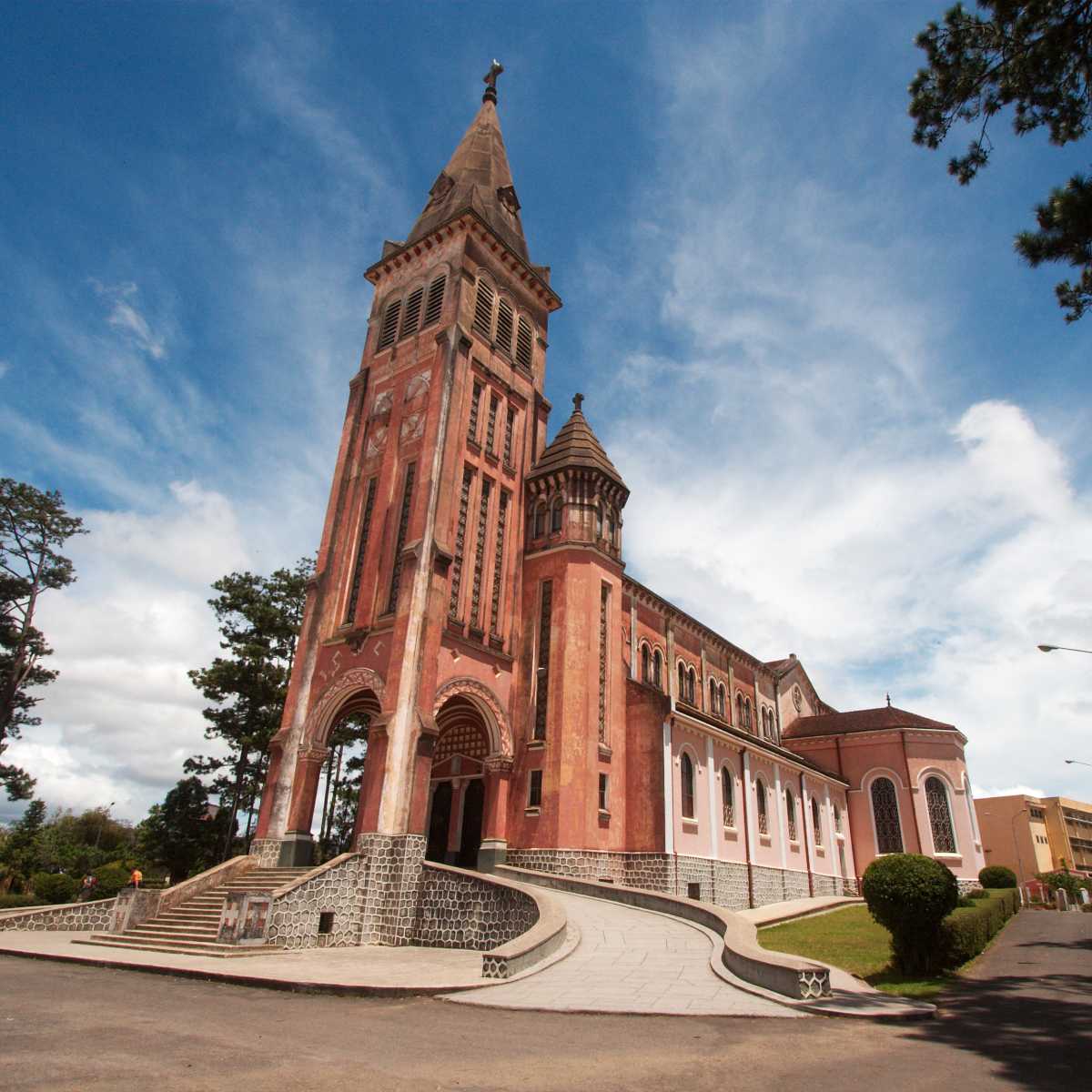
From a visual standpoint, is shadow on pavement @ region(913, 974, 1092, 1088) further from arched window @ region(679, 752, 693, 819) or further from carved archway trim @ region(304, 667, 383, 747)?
carved archway trim @ region(304, 667, 383, 747)

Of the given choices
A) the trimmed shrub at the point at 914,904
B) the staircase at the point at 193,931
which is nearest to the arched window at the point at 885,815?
the trimmed shrub at the point at 914,904

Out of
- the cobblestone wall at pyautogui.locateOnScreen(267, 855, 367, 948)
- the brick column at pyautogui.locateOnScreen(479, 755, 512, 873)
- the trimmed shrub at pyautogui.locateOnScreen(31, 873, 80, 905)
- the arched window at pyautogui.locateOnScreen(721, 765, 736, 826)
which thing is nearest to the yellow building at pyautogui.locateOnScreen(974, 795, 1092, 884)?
the arched window at pyautogui.locateOnScreen(721, 765, 736, 826)

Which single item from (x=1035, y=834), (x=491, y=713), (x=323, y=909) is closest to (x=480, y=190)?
(x=491, y=713)

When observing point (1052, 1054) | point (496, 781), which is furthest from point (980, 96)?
point (496, 781)

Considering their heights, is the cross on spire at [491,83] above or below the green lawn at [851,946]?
above

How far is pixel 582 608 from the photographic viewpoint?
2550cm

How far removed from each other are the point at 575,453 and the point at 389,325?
397 inches

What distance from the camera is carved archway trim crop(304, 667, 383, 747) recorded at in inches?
919

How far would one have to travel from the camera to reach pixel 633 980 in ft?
35.3

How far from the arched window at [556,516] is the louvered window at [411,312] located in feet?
30.4

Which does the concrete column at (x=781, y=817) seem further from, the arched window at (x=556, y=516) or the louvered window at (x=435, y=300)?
the louvered window at (x=435, y=300)

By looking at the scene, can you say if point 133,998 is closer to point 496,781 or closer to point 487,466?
point 496,781

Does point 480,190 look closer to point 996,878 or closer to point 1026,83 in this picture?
point 1026,83

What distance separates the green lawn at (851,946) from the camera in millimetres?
11219
